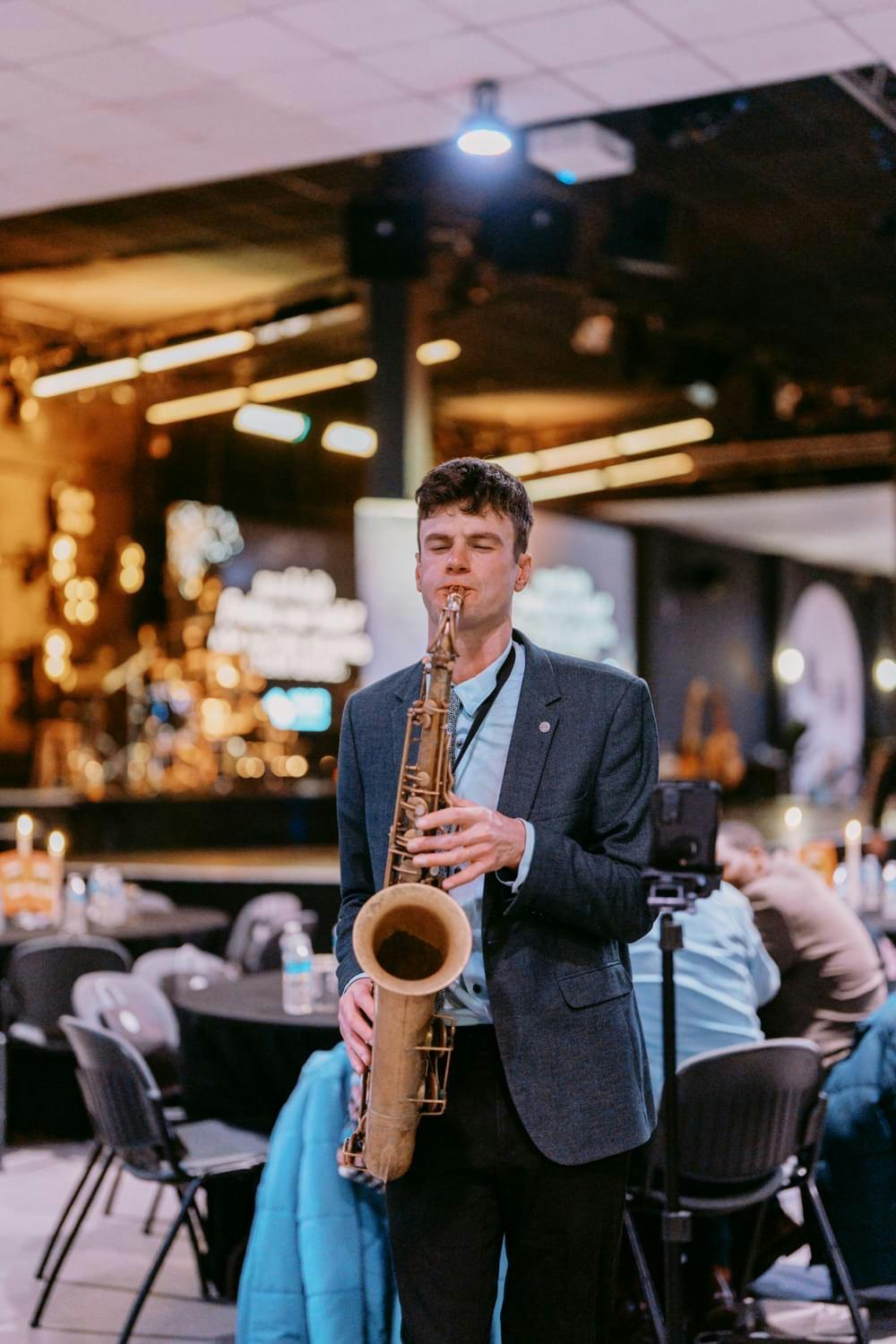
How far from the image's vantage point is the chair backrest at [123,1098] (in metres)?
3.83

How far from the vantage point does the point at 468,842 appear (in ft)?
6.23

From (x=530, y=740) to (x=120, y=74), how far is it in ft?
13.6

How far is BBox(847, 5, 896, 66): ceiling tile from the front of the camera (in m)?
4.94

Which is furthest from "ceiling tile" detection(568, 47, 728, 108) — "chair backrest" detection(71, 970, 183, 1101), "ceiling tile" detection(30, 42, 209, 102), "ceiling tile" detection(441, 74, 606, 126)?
"chair backrest" detection(71, 970, 183, 1101)

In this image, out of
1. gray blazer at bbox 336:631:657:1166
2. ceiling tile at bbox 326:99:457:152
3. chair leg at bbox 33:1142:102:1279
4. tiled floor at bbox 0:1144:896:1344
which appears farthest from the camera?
ceiling tile at bbox 326:99:457:152

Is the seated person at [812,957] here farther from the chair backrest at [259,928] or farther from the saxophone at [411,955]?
the chair backrest at [259,928]

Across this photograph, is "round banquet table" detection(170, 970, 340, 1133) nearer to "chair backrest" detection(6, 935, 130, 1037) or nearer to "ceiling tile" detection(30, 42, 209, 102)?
"chair backrest" detection(6, 935, 130, 1037)

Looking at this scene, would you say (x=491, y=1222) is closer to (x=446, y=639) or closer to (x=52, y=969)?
(x=446, y=639)

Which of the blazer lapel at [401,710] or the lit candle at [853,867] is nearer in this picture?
A: the blazer lapel at [401,710]

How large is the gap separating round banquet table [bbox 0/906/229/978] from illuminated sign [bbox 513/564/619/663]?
845 centimetres

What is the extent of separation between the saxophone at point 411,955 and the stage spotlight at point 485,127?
397 centimetres

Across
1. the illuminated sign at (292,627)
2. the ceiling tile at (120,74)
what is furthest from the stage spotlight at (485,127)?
the illuminated sign at (292,627)

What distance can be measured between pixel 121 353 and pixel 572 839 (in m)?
10.7

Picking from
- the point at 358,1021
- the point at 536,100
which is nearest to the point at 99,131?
the point at 536,100
